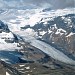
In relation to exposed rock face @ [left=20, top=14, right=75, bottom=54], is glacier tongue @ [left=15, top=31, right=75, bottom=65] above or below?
below

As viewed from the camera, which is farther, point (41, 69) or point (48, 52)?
point (48, 52)

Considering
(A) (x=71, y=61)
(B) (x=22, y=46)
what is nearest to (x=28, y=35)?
(B) (x=22, y=46)

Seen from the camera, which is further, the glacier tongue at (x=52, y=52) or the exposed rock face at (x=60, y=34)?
the exposed rock face at (x=60, y=34)

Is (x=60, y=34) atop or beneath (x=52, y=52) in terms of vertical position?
atop

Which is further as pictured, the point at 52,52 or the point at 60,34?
the point at 60,34

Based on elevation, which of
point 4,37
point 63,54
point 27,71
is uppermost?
point 4,37

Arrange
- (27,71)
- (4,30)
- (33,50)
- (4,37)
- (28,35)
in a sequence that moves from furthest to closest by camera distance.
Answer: (28,35) < (4,30) < (4,37) < (33,50) < (27,71)

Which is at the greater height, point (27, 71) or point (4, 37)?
point (4, 37)

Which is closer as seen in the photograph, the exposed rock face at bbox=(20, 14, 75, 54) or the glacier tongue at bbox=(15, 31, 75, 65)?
the glacier tongue at bbox=(15, 31, 75, 65)

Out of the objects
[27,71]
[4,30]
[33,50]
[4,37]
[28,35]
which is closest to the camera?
[27,71]

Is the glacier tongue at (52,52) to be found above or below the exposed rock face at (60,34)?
below

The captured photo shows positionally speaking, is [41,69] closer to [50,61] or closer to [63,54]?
[50,61]
